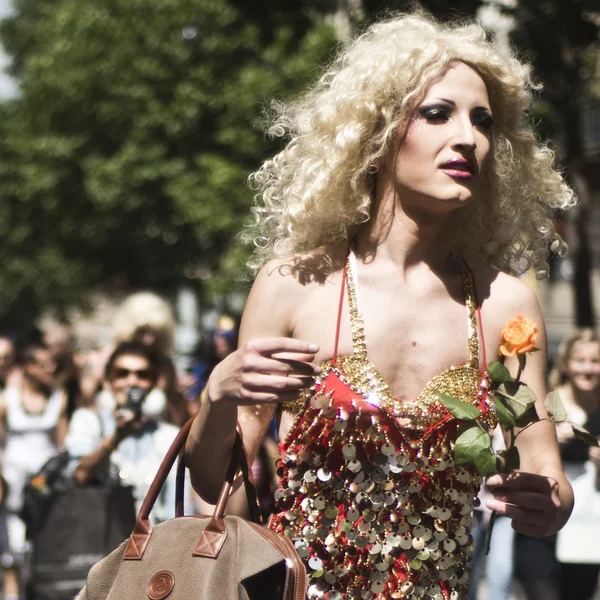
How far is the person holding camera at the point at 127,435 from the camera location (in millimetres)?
5578

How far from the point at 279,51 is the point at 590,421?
1583 centimetres

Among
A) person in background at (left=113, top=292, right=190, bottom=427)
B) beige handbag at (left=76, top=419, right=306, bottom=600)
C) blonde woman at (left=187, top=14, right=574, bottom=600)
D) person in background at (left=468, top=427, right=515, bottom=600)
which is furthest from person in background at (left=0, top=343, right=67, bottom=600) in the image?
beige handbag at (left=76, top=419, right=306, bottom=600)

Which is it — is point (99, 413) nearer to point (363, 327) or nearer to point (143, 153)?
point (363, 327)

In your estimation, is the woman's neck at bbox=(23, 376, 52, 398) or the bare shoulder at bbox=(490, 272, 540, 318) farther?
the woman's neck at bbox=(23, 376, 52, 398)

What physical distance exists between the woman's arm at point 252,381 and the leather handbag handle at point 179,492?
0.09 ft

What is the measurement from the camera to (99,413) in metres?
6.45

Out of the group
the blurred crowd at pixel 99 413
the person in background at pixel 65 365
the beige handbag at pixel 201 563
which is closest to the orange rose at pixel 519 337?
the beige handbag at pixel 201 563

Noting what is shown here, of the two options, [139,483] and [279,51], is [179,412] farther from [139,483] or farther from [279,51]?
[279,51]

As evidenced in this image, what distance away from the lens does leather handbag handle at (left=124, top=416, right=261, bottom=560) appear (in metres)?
2.33

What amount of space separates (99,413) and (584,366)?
2.69 metres

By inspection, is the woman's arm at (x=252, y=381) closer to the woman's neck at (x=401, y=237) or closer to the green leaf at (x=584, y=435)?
the woman's neck at (x=401, y=237)

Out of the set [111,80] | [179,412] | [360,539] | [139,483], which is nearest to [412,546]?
[360,539]

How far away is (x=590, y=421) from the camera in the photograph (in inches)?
247

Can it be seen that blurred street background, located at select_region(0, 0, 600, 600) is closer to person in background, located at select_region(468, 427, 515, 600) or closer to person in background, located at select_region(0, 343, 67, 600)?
person in background, located at select_region(0, 343, 67, 600)
